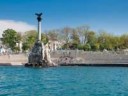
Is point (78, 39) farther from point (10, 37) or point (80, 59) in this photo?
point (10, 37)

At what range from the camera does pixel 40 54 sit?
82250 mm

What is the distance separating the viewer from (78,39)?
10806cm

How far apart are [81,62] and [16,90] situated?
69.2m

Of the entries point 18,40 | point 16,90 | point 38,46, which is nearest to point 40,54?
point 38,46

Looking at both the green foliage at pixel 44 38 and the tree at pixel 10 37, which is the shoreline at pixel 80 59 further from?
the green foliage at pixel 44 38

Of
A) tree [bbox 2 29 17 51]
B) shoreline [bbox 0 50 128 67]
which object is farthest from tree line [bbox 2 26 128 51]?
shoreline [bbox 0 50 128 67]

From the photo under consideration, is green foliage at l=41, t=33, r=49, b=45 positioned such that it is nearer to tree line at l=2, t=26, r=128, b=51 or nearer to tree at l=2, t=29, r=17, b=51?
tree line at l=2, t=26, r=128, b=51

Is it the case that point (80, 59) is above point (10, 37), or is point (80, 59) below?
below

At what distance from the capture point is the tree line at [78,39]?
105125 millimetres

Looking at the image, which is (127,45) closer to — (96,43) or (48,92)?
(96,43)

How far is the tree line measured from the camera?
105125mm

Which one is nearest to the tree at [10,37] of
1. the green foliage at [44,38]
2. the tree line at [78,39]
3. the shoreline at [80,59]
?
the tree line at [78,39]

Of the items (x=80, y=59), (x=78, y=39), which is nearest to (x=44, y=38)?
(x=78, y=39)

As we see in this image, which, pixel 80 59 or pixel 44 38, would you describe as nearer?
pixel 80 59
